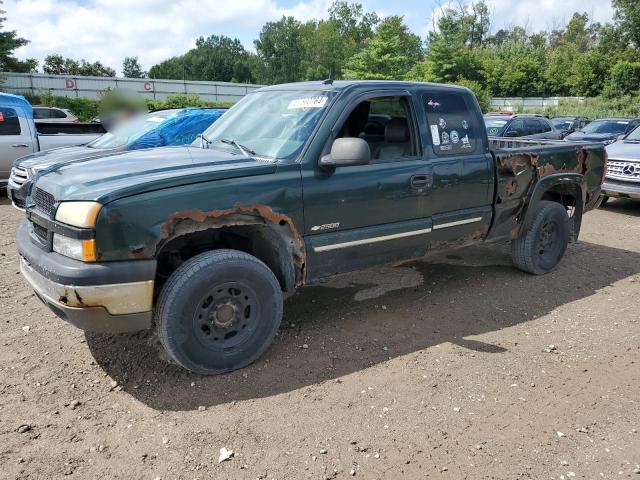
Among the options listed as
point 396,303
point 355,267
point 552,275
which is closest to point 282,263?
point 355,267

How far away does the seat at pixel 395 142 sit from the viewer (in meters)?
4.38

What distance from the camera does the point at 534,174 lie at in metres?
5.27

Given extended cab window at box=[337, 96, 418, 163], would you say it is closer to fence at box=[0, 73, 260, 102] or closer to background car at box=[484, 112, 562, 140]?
background car at box=[484, 112, 562, 140]

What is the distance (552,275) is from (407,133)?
8.47 feet

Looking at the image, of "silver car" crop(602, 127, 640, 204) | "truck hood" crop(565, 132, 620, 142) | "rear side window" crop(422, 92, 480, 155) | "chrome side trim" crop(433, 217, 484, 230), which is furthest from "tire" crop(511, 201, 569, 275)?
"truck hood" crop(565, 132, 620, 142)

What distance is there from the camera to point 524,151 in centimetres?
518

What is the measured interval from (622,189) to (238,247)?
25.6ft

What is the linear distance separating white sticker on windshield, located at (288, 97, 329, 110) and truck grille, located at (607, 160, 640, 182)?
7.23m

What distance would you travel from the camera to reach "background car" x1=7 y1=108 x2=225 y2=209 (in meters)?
8.00

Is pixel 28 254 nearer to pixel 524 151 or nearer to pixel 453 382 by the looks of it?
pixel 453 382

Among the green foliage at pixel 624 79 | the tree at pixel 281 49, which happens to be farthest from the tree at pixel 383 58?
the tree at pixel 281 49

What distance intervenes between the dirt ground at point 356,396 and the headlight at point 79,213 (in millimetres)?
1134

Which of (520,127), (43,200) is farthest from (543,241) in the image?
(520,127)

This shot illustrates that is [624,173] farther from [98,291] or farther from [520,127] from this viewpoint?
[98,291]
